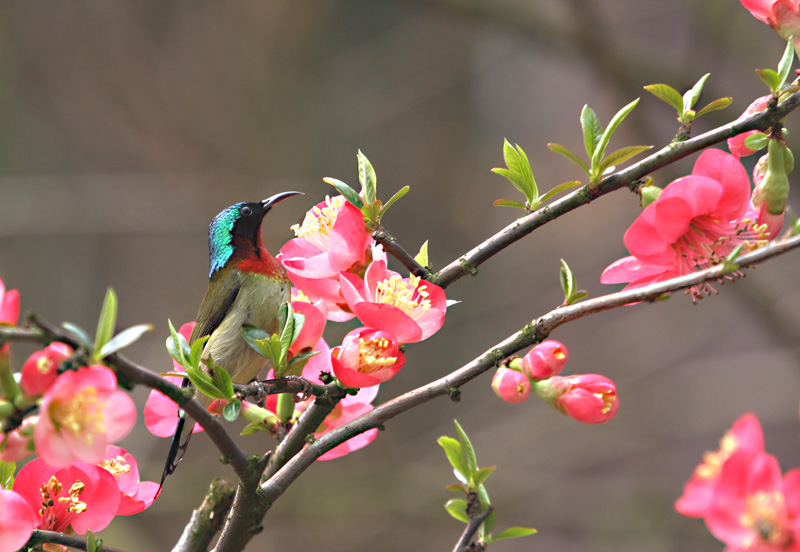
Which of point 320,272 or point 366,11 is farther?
point 366,11

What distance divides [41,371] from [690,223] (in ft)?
1.79

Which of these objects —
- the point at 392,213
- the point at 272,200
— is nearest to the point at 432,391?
the point at 272,200

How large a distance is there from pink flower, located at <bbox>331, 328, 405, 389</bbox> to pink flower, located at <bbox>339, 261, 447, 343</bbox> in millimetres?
16

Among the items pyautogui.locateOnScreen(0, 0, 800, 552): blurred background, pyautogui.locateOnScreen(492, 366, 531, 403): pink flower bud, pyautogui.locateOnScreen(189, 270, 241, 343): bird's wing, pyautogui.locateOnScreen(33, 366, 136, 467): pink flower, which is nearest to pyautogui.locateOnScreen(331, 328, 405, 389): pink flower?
pyautogui.locateOnScreen(492, 366, 531, 403): pink flower bud

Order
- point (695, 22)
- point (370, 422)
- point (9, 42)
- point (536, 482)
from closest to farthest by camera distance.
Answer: point (370, 422) → point (695, 22) → point (536, 482) → point (9, 42)

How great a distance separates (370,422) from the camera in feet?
2.05

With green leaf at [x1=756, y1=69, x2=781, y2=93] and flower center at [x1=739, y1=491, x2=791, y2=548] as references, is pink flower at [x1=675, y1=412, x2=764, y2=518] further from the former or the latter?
green leaf at [x1=756, y1=69, x2=781, y2=93]

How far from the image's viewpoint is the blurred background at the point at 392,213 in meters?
3.39

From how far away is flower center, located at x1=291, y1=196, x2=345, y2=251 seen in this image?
2.54 feet

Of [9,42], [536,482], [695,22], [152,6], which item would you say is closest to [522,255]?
[536,482]

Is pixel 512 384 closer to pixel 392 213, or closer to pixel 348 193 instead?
pixel 348 193

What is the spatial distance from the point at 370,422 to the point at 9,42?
13.7ft

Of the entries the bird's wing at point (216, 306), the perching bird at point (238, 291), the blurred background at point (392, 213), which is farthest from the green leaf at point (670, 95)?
the blurred background at point (392, 213)

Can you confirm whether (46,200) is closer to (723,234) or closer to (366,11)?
(366,11)
